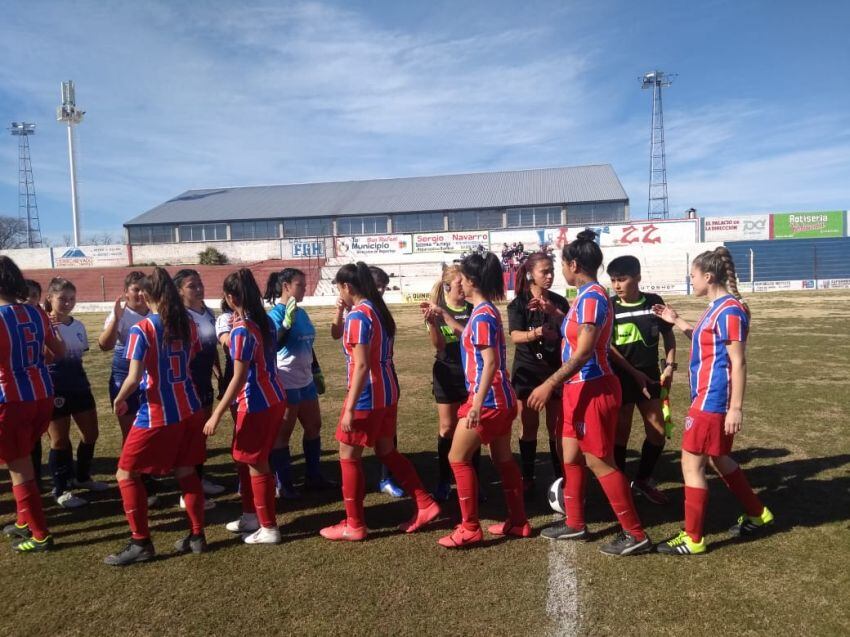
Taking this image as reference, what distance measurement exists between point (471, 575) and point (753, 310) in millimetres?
22382

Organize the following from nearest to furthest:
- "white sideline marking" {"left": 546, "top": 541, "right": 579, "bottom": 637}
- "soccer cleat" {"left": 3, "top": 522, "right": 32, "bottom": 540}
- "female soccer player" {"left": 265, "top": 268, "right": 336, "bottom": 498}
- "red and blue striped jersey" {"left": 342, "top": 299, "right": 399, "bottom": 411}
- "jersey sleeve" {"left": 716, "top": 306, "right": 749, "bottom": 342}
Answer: "white sideline marking" {"left": 546, "top": 541, "right": 579, "bottom": 637} < "jersey sleeve" {"left": 716, "top": 306, "right": 749, "bottom": 342} < "red and blue striped jersey" {"left": 342, "top": 299, "right": 399, "bottom": 411} < "soccer cleat" {"left": 3, "top": 522, "right": 32, "bottom": 540} < "female soccer player" {"left": 265, "top": 268, "right": 336, "bottom": 498}

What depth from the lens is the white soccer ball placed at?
443 cm

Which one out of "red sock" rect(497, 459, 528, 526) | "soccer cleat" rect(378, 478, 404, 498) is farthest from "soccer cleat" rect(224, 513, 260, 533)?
"red sock" rect(497, 459, 528, 526)

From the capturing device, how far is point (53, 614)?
3.26 metres

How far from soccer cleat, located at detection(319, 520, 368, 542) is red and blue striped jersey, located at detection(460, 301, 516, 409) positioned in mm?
1333

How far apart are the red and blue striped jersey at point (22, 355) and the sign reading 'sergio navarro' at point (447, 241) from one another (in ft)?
131

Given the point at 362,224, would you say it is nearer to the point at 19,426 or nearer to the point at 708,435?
the point at 19,426

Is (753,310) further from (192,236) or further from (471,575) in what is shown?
(192,236)

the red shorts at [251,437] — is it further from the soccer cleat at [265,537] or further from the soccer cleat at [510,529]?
the soccer cleat at [510,529]

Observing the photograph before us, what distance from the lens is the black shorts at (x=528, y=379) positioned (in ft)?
15.5

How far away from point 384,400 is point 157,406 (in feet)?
4.86

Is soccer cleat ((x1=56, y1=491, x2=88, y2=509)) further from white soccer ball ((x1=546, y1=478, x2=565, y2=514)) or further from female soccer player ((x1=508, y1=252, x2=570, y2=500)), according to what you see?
white soccer ball ((x1=546, y1=478, x2=565, y2=514))

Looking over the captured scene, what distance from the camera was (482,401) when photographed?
3.62m

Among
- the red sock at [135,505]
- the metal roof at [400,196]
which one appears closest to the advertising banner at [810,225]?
the metal roof at [400,196]
